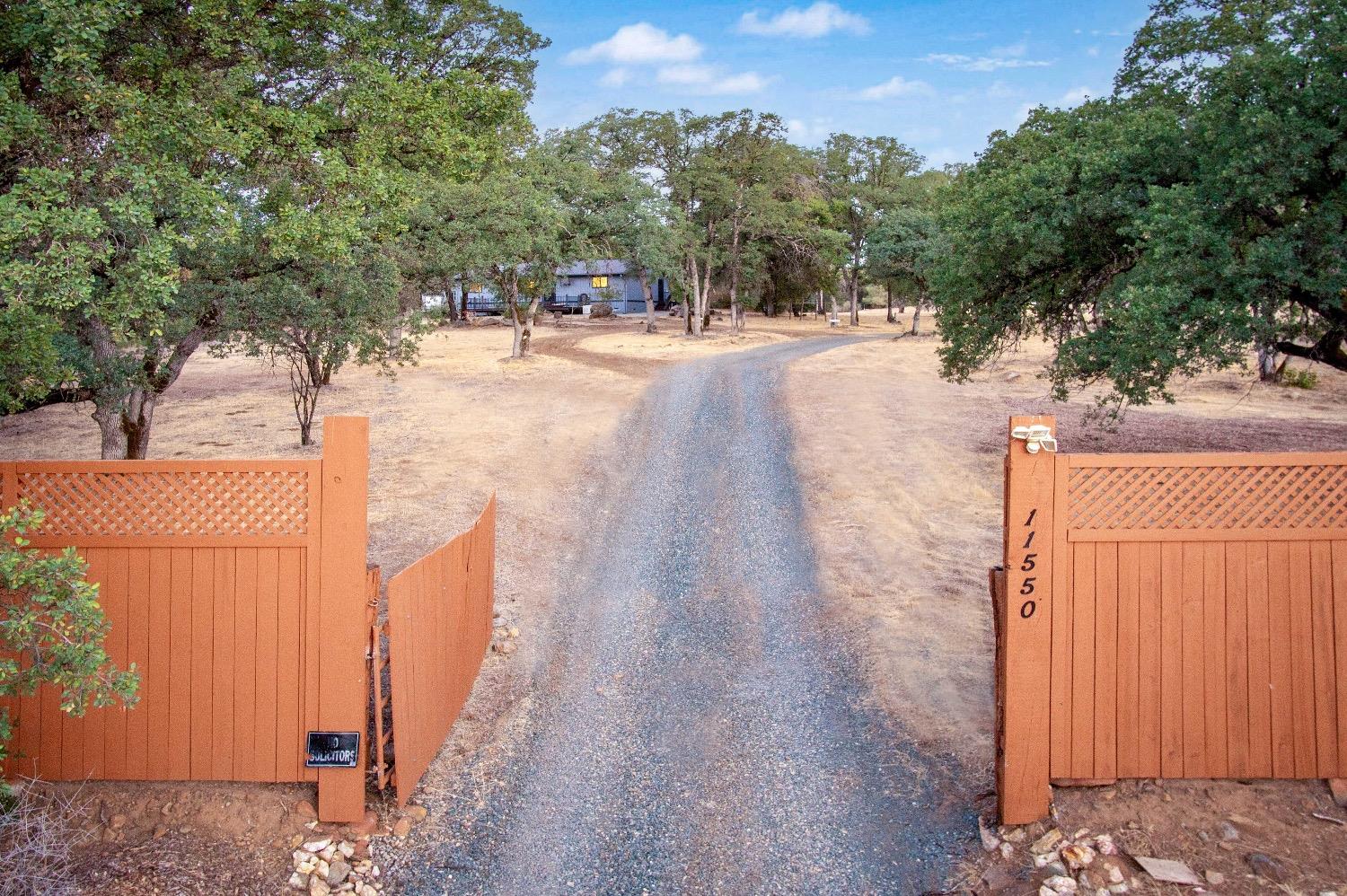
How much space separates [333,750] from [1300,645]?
6668 millimetres

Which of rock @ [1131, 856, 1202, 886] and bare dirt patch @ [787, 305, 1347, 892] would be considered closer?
rock @ [1131, 856, 1202, 886]

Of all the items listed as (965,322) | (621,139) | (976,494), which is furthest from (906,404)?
(621,139)

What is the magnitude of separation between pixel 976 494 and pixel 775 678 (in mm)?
8226

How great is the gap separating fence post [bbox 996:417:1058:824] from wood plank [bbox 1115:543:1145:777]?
51 cm

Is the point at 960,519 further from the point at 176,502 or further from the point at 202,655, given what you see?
the point at 176,502

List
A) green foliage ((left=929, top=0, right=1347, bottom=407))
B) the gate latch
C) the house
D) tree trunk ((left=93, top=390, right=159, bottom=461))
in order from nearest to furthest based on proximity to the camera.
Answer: the gate latch < green foliage ((left=929, top=0, right=1347, bottom=407)) < tree trunk ((left=93, top=390, right=159, bottom=461)) < the house

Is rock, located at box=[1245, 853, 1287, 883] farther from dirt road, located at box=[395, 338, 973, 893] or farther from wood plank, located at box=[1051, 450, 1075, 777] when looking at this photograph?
dirt road, located at box=[395, 338, 973, 893]

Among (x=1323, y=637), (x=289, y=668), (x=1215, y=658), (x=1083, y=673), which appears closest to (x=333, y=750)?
(x=289, y=668)

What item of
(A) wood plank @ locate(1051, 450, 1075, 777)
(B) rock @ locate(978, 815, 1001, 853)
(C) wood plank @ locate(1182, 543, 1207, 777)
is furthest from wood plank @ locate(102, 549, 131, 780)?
(C) wood plank @ locate(1182, 543, 1207, 777)

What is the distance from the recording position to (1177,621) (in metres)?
6.36

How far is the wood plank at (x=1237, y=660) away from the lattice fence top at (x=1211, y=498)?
9.5 inches

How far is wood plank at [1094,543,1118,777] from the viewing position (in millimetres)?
6363

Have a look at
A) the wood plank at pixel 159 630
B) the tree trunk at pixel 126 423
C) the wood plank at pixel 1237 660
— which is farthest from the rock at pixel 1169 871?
the tree trunk at pixel 126 423

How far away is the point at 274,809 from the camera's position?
6.36 meters
